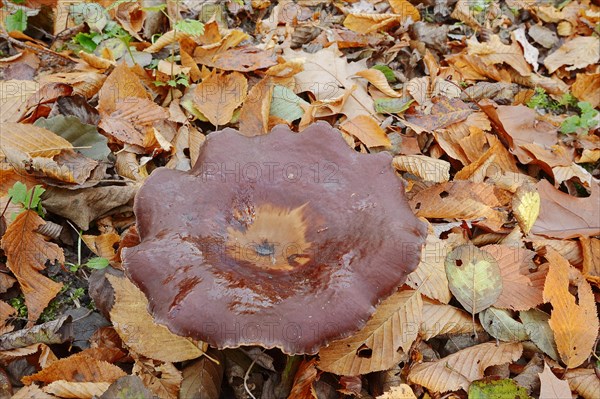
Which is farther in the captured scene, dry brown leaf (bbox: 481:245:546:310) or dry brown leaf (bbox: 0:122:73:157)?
dry brown leaf (bbox: 0:122:73:157)

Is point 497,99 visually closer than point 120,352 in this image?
No

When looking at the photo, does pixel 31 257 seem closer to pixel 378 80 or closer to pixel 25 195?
pixel 25 195

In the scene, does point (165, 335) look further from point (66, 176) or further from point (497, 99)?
point (497, 99)

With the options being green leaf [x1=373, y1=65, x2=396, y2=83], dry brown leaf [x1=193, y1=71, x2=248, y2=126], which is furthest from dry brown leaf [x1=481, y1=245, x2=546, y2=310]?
dry brown leaf [x1=193, y1=71, x2=248, y2=126]

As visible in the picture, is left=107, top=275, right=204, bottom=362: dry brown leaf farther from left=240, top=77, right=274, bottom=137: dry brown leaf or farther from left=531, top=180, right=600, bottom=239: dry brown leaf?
left=531, top=180, right=600, bottom=239: dry brown leaf

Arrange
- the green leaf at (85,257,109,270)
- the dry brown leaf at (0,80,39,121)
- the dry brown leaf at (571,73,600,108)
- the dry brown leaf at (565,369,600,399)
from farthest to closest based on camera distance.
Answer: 1. the dry brown leaf at (571,73,600,108)
2. the dry brown leaf at (0,80,39,121)
3. the green leaf at (85,257,109,270)
4. the dry brown leaf at (565,369,600,399)

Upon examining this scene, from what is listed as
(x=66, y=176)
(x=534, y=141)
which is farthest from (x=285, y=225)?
(x=534, y=141)
